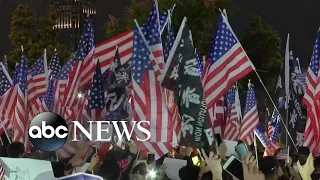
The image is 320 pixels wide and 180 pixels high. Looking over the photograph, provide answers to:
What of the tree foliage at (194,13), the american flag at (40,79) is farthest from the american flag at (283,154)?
the tree foliage at (194,13)

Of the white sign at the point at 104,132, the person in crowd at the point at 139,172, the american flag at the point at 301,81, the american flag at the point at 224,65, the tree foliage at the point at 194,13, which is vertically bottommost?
the person in crowd at the point at 139,172

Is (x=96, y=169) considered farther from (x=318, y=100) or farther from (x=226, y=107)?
Answer: (x=226, y=107)

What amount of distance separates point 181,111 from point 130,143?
2.44 metres

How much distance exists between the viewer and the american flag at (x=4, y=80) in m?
17.0

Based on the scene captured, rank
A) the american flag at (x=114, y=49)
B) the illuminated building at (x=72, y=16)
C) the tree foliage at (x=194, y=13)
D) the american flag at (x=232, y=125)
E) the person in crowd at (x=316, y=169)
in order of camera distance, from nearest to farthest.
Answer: the person in crowd at (x=316, y=169) → the american flag at (x=114, y=49) → the american flag at (x=232, y=125) → the tree foliage at (x=194, y=13) → the illuminated building at (x=72, y=16)

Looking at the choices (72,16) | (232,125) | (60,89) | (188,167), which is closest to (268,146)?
(232,125)

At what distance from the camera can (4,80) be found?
17516mm

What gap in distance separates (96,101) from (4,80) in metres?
5.58

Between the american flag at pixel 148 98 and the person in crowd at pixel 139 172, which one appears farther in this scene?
the american flag at pixel 148 98

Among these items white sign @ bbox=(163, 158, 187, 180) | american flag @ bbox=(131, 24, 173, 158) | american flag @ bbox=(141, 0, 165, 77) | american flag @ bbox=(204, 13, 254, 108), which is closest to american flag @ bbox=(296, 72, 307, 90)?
american flag @ bbox=(204, 13, 254, 108)

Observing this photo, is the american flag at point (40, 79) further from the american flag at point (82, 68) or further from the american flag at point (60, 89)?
the american flag at point (82, 68)

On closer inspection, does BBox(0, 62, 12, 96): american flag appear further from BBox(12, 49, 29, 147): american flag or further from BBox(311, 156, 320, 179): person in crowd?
BBox(311, 156, 320, 179): person in crowd

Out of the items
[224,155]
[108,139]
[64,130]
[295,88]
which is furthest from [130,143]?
[295,88]

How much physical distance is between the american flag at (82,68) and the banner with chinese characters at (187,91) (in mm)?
3830
